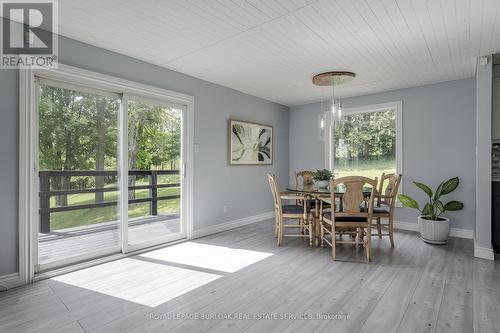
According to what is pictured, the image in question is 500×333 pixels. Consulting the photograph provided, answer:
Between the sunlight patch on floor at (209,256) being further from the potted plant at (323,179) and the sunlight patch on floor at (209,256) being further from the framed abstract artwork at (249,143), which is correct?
the framed abstract artwork at (249,143)

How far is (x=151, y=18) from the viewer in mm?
2559

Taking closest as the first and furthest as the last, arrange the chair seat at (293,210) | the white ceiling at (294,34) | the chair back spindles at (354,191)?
the white ceiling at (294,34) → the chair back spindles at (354,191) → the chair seat at (293,210)

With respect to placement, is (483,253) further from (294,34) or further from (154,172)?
(154,172)

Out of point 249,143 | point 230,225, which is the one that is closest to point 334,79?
point 249,143

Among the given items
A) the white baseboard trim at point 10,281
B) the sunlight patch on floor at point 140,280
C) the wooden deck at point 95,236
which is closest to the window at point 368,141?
the wooden deck at point 95,236

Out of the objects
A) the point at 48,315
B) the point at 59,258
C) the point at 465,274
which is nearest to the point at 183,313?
the point at 48,315

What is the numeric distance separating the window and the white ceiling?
3.27 feet

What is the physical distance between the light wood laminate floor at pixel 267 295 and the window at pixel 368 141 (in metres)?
1.98

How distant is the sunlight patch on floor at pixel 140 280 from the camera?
242 cm

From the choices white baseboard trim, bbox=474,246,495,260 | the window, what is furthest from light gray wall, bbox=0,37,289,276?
white baseboard trim, bbox=474,246,495,260

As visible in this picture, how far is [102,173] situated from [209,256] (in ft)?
5.42

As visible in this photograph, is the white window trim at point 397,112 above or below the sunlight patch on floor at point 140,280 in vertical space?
above

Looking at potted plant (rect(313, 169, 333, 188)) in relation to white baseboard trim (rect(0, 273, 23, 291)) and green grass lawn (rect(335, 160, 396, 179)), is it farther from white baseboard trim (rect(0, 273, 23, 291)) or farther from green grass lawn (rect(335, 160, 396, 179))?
white baseboard trim (rect(0, 273, 23, 291))

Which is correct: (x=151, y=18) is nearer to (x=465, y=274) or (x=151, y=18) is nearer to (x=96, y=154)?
(x=96, y=154)
